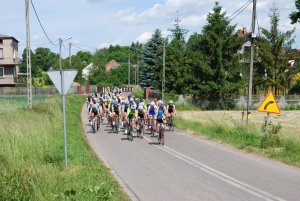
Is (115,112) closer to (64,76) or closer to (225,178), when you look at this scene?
(64,76)

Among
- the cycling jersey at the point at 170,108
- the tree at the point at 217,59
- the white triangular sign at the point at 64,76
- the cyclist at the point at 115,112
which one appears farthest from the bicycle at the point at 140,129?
the tree at the point at 217,59

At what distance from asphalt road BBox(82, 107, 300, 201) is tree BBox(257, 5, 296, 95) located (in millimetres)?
33336

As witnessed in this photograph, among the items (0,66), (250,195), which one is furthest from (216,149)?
(0,66)

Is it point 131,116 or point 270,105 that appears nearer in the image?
point 270,105

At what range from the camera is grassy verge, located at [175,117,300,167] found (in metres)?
Answer: 13.7

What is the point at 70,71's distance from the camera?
422 inches

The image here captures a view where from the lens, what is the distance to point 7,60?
66812 mm

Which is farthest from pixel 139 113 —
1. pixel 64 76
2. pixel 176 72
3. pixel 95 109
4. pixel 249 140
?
pixel 176 72

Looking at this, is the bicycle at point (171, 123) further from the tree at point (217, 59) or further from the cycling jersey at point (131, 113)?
the tree at point (217, 59)

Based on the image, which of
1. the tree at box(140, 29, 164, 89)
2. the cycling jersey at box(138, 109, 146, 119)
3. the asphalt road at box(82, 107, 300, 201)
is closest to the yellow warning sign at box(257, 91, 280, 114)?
the asphalt road at box(82, 107, 300, 201)

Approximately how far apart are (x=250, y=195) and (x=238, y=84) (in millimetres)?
36958

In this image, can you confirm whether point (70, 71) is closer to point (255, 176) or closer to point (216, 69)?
point (255, 176)

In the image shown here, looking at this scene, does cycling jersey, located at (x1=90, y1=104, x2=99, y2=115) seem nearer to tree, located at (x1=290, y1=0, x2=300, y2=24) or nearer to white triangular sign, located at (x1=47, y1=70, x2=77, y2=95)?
white triangular sign, located at (x1=47, y1=70, x2=77, y2=95)

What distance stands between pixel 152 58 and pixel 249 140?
151ft
